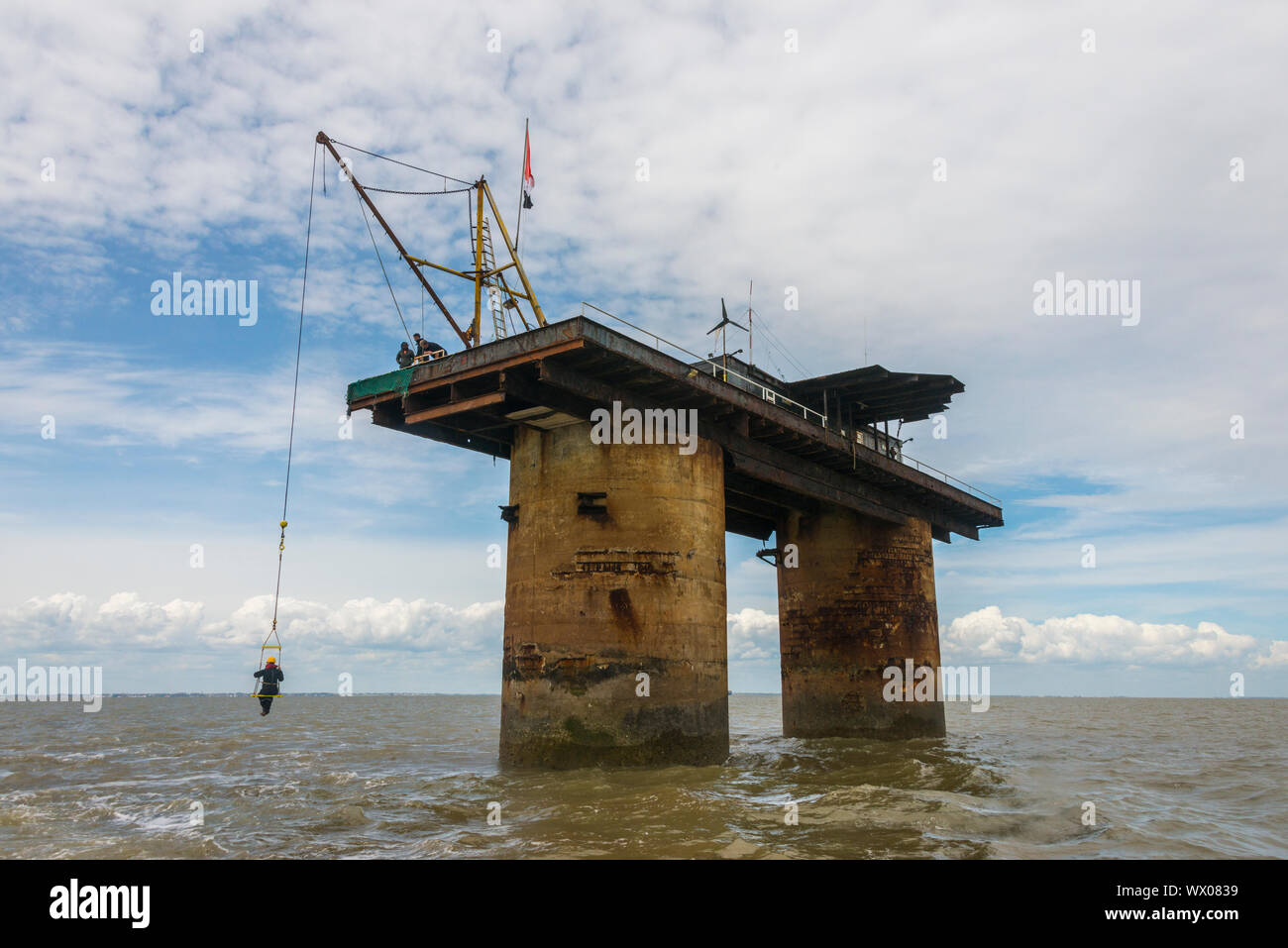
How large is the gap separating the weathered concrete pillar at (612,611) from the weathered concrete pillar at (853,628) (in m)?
11.2

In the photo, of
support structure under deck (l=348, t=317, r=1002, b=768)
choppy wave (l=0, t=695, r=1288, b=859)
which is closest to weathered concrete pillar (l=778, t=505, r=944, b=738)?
choppy wave (l=0, t=695, r=1288, b=859)

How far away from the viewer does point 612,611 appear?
65.0 ft

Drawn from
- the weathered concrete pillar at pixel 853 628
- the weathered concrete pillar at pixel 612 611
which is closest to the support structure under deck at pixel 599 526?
the weathered concrete pillar at pixel 612 611

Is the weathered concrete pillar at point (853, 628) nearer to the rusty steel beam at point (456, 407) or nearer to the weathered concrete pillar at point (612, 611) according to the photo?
the weathered concrete pillar at point (612, 611)

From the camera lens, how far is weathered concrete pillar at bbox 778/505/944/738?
31125 mm

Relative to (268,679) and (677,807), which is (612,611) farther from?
(268,679)

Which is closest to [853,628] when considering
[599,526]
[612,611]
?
[612,611]

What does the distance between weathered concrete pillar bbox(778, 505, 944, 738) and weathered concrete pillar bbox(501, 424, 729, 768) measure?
11183 millimetres
